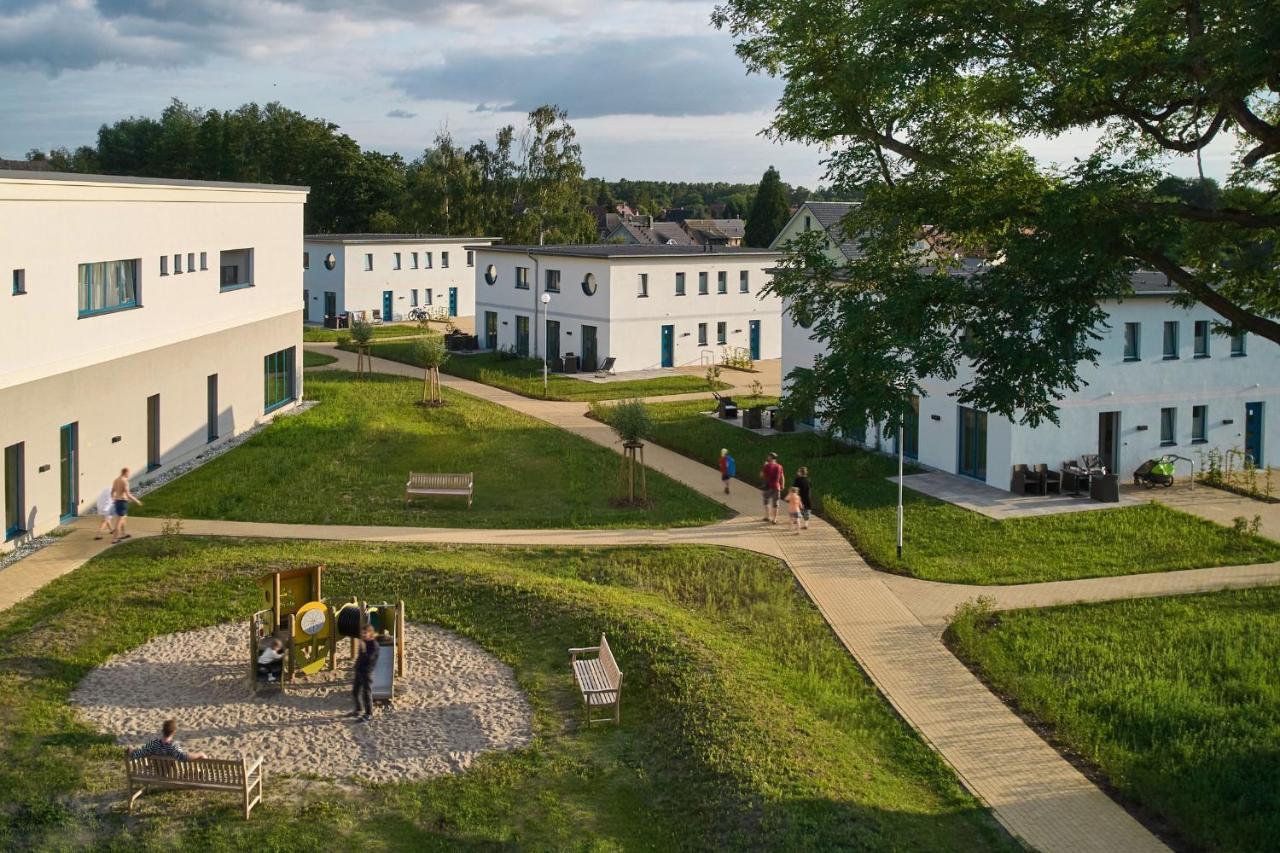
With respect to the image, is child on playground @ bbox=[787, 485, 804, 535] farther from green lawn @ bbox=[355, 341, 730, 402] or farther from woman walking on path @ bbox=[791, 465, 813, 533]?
green lawn @ bbox=[355, 341, 730, 402]

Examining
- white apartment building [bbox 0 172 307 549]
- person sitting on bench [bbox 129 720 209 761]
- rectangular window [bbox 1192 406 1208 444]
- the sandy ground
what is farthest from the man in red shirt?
person sitting on bench [bbox 129 720 209 761]

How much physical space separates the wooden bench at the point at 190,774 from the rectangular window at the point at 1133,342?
73.5 ft

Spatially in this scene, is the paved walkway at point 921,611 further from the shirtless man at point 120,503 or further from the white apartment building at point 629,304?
the white apartment building at point 629,304

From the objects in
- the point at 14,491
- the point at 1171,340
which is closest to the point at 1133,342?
the point at 1171,340

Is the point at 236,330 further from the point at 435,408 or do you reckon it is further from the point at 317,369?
the point at 317,369

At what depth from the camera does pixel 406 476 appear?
2845 centimetres

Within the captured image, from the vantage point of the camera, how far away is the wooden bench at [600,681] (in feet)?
48.9

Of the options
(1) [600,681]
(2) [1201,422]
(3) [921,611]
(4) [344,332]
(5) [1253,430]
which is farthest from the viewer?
(4) [344,332]

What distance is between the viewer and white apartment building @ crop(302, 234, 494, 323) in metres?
63.6

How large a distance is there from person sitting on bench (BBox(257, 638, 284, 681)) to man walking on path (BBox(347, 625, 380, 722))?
123 centimetres

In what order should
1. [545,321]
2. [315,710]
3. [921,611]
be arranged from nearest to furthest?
1. [315,710]
2. [921,611]
3. [545,321]

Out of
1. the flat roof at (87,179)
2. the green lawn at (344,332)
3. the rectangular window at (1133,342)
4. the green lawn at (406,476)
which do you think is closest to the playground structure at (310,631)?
the green lawn at (406,476)

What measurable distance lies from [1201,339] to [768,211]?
68919 mm

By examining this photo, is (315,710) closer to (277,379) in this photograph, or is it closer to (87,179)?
(87,179)
